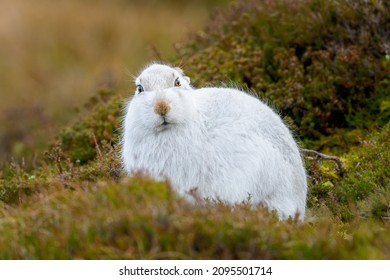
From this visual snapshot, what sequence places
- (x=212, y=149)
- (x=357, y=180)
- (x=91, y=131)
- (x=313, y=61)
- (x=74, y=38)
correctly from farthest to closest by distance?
(x=74, y=38) < (x=91, y=131) < (x=313, y=61) < (x=357, y=180) < (x=212, y=149)

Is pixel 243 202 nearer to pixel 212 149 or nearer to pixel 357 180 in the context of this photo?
pixel 212 149

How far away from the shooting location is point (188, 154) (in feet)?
23.0

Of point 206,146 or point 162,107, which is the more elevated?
point 162,107

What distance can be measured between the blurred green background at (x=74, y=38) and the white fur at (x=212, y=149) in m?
10.6

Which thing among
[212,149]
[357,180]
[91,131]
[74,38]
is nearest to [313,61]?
[357,180]

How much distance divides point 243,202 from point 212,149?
65 centimetres

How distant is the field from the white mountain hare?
1.71 ft

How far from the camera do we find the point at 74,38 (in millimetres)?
22484

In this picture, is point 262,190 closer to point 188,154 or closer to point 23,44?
point 188,154

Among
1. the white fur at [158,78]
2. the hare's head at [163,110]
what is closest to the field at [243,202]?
the hare's head at [163,110]

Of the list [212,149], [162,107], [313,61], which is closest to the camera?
[162,107]

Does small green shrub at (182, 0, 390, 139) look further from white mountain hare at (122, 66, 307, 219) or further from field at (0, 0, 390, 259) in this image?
white mountain hare at (122, 66, 307, 219)

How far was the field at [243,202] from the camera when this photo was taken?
5520 mm

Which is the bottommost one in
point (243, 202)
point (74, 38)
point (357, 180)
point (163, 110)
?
point (74, 38)
